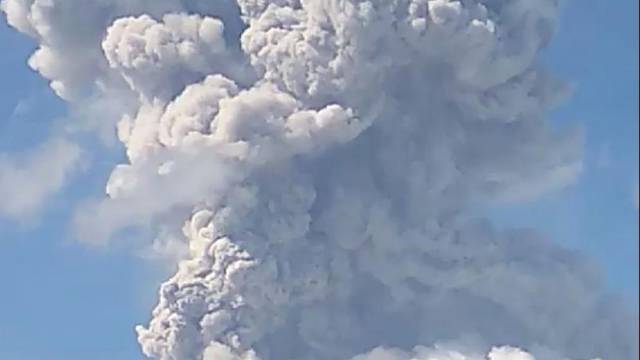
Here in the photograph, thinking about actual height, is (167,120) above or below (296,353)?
above

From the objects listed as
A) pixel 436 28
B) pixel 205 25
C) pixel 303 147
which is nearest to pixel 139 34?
pixel 205 25

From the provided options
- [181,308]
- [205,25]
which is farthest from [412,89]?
[181,308]

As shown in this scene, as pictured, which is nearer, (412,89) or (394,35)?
(394,35)

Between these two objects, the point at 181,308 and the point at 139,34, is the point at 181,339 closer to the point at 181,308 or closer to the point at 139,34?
the point at 181,308

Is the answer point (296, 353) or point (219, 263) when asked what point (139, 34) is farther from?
point (296, 353)

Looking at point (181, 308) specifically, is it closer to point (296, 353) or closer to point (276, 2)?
point (296, 353)

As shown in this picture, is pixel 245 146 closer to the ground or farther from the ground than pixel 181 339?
farther from the ground

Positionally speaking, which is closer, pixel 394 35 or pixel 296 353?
pixel 394 35

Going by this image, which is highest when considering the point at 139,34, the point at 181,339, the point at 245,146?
the point at 139,34
